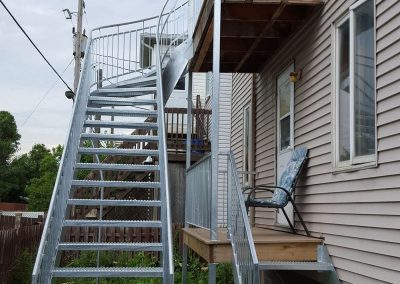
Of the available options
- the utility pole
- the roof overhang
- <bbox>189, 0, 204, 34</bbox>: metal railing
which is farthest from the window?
the utility pole

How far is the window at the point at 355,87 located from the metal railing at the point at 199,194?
1.50m

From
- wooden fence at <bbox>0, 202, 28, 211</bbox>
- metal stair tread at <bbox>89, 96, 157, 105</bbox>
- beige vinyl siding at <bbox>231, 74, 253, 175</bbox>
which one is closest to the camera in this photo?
metal stair tread at <bbox>89, 96, 157, 105</bbox>

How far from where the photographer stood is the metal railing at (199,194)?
6.06 meters

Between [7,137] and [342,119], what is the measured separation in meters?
39.1

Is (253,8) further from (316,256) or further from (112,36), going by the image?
(112,36)

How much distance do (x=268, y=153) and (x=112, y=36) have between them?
3980 mm

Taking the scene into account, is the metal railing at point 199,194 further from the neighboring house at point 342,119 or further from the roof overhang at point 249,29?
the roof overhang at point 249,29

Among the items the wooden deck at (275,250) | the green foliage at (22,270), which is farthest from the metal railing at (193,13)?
the green foliage at (22,270)

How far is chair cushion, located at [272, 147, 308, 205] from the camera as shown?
6.06 metres

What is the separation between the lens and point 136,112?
745 cm

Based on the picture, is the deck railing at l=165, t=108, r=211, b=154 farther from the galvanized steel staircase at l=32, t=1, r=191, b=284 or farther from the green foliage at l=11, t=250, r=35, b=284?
the green foliage at l=11, t=250, r=35, b=284

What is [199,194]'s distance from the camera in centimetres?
683

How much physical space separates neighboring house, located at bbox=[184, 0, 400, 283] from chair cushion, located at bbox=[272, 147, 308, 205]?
104 millimetres

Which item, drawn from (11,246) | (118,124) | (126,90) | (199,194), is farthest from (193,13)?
(11,246)
